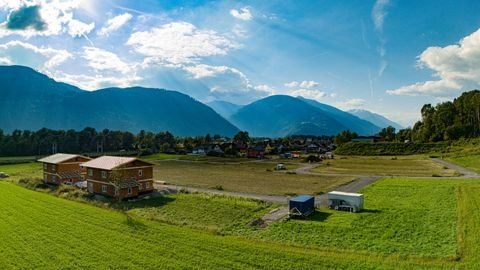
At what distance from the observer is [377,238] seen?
23.4 metres

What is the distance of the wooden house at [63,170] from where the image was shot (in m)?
49.6

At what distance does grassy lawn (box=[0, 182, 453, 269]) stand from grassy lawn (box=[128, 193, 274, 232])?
2109 millimetres

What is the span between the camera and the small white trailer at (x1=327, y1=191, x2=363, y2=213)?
30281 mm

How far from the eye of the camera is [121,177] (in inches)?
1489

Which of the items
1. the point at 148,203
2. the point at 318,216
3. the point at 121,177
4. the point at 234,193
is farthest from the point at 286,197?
the point at 121,177

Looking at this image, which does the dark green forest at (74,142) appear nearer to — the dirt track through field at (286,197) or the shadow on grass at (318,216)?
the dirt track through field at (286,197)

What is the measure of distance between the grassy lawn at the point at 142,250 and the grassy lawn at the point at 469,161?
46.9m

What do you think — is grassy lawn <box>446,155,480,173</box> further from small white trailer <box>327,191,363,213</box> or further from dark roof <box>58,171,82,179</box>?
dark roof <box>58,171,82,179</box>

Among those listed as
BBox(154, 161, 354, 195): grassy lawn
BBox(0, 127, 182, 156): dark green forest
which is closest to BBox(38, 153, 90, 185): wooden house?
BBox(154, 161, 354, 195): grassy lawn

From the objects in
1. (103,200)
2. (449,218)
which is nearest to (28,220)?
(103,200)

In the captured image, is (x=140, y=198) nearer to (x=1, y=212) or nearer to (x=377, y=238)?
(x=1, y=212)

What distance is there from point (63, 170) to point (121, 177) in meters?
17.6

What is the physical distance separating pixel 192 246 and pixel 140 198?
19707 millimetres

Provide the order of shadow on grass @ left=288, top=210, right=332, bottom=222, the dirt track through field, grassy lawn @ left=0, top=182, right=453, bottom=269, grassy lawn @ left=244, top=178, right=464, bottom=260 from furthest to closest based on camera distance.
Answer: the dirt track through field < shadow on grass @ left=288, top=210, right=332, bottom=222 < grassy lawn @ left=244, top=178, right=464, bottom=260 < grassy lawn @ left=0, top=182, right=453, bottom=269
